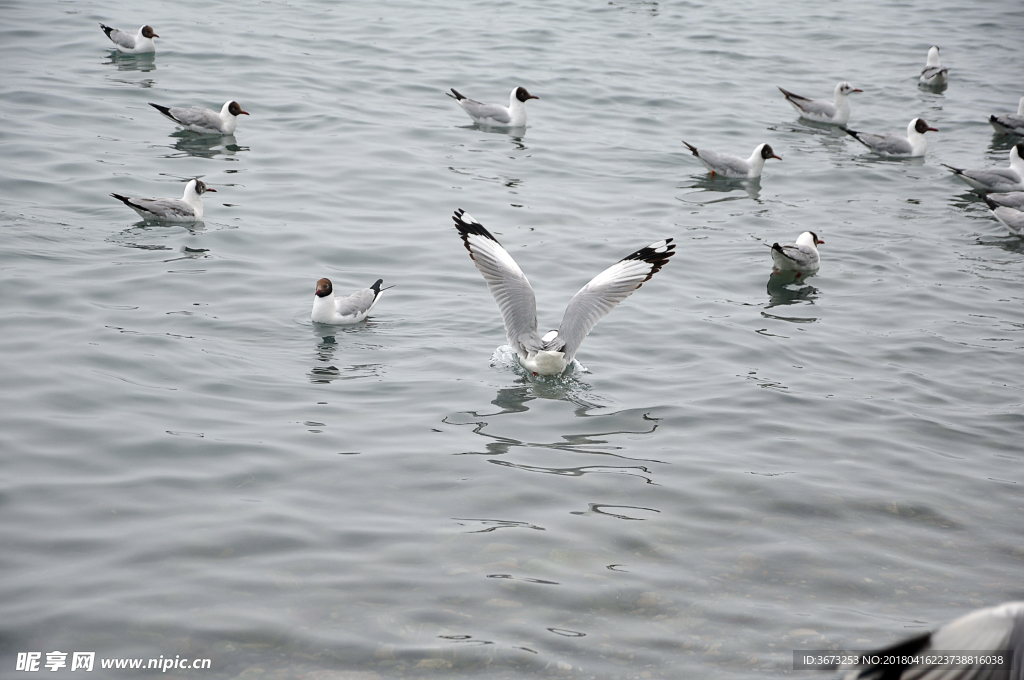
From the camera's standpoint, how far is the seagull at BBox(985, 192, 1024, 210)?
13961mm

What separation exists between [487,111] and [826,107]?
22.4 ft

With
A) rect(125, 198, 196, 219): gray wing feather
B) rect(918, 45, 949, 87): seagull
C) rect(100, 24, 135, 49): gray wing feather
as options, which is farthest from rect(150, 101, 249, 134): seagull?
rect(918, 45, 949, 87): seagull

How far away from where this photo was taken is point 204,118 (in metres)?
15.3

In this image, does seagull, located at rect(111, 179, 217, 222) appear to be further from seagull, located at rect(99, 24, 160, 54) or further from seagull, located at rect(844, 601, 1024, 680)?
seagull, located at rect(844, 601, 1024, 680)

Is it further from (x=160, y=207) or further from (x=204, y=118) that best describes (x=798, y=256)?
(x=204, y=118)

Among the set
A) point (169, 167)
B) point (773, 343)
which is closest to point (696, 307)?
point (773, 343)

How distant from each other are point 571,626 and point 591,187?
10175 millimetres

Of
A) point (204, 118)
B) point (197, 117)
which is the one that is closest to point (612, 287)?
point (204, 118)

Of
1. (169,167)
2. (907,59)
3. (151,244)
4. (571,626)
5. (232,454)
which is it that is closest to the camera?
(571,626)

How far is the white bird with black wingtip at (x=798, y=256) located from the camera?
1123 cm

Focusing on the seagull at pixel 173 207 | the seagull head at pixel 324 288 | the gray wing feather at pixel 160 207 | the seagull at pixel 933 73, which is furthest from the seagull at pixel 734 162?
the gray wing feather at pixel 160 207

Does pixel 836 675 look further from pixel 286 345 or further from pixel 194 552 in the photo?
pixel 286 345

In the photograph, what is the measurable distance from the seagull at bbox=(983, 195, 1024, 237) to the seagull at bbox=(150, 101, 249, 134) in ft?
39.1

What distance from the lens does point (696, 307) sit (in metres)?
10.5
